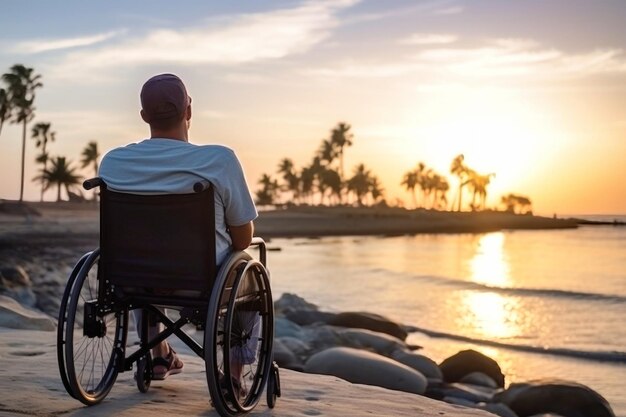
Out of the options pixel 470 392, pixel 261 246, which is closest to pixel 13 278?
pixel 470 392

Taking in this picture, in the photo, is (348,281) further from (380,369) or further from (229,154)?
(229,154)

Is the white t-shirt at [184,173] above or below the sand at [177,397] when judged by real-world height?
above

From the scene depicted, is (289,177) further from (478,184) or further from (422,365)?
(422,365)

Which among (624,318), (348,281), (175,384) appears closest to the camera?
(175,384)

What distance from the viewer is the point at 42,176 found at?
85062 mm

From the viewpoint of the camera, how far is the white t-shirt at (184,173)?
10.1 feet

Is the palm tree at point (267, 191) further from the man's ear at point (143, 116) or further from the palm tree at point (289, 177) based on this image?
the man's ear at point (143, 116)

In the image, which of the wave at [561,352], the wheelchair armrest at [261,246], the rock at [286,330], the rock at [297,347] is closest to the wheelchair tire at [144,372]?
the wheelchair armrest at [261,246]

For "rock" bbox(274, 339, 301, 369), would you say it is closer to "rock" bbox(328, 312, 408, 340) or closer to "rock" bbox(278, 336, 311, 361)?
"rock" bbox(278, 336, 311, 361)

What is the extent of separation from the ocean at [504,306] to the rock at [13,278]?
648cm

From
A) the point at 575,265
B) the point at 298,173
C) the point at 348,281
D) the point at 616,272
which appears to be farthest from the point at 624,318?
the point at 298,173

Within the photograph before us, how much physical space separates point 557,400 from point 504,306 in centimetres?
1308

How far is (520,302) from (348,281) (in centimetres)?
622

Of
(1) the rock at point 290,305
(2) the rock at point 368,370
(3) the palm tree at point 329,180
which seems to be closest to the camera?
(2) the rock at point 368,370
